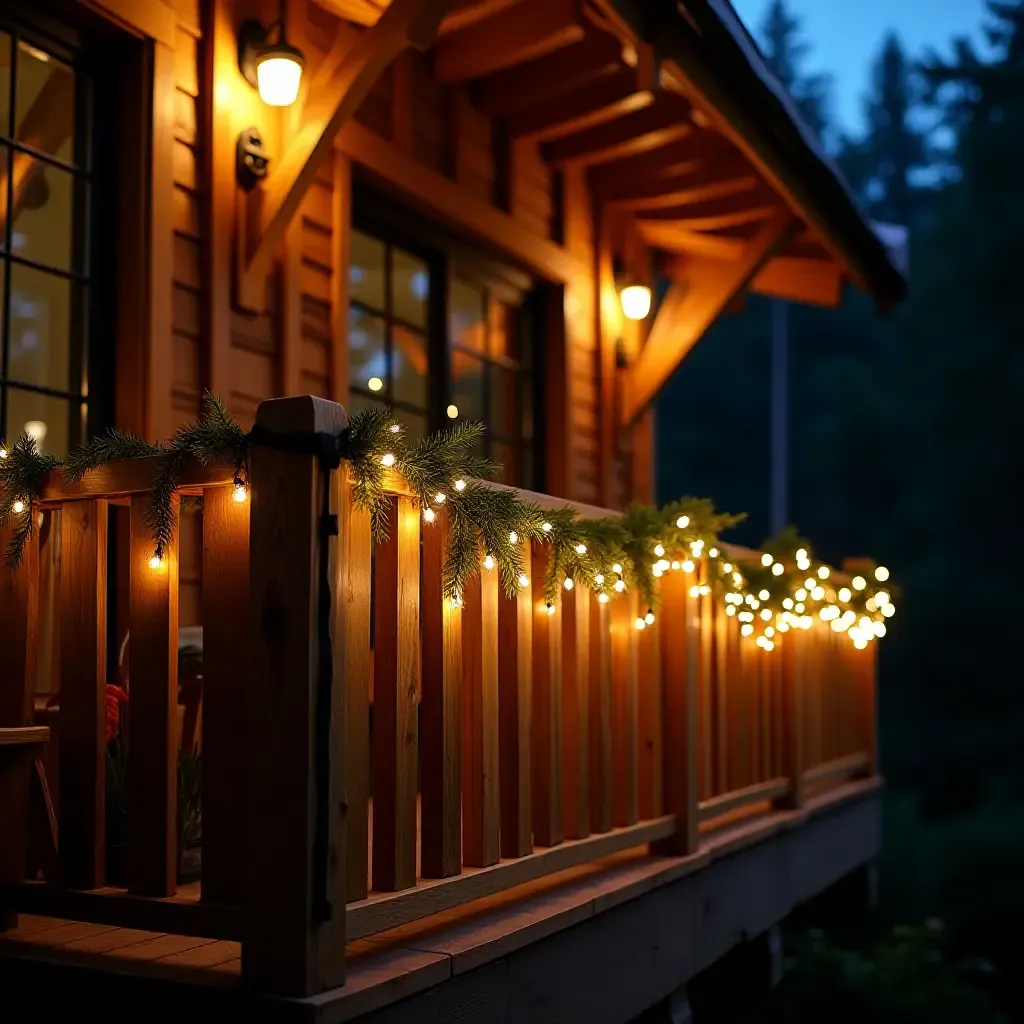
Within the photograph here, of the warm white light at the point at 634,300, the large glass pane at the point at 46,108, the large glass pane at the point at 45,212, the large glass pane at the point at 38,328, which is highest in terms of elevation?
the warm white light at the point at 634,300

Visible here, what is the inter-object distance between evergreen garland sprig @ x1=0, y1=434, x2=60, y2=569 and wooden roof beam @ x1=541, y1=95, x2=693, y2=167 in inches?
151

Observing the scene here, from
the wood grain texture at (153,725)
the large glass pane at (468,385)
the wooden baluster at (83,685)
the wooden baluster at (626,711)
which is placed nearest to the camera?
the wood grain texture at (153,725)

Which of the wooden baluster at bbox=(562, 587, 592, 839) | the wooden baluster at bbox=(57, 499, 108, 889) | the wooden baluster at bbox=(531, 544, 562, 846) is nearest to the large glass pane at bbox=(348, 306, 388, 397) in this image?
the wooden baluster at bbox=(562, 587, 592, 839)

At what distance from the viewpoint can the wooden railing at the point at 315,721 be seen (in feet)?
7.39

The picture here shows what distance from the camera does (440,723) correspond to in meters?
2.72

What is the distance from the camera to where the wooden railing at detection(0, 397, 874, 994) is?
7.39 feet

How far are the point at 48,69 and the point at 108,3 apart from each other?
33cm

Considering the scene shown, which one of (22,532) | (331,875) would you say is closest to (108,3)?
(22,532)

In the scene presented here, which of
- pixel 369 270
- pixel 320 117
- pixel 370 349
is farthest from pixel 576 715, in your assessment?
pixel 369 270

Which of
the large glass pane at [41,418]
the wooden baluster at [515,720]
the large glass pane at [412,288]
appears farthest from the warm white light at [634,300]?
the wooden baluster at [515,720]

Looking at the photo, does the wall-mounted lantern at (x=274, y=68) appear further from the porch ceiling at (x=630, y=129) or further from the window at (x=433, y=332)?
the window at (x=433, y=332)

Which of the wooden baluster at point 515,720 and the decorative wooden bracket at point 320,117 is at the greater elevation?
the decorative wooden bracket at point 320,117

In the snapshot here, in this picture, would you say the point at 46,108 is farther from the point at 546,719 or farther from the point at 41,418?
the point at 41,418

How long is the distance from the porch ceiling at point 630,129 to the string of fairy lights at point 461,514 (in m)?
1.81
